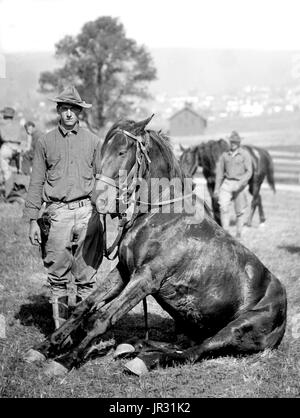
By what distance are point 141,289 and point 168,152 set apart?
1.26 metres

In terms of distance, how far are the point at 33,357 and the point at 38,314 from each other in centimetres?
172

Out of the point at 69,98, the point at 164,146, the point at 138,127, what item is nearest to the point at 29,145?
the point at 69,98

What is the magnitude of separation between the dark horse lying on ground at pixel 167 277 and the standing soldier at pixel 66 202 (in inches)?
24.6

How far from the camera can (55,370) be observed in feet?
16.3

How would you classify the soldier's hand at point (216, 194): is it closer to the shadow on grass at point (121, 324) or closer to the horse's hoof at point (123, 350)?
the shadow on grass at point (121, 324)

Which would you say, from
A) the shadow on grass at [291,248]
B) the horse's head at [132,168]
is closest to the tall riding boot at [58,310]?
the horse's head at [132,168]

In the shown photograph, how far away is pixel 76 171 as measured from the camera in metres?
5.76

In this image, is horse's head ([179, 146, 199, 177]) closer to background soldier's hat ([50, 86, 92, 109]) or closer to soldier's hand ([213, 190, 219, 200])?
soldier's hand ([213, 190, 219, 200])

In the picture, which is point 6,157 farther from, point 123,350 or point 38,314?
point 123,350

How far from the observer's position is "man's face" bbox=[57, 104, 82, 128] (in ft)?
18.6

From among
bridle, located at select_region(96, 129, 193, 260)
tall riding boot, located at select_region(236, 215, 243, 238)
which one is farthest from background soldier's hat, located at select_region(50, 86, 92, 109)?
tall riding boot, located at select_region(236, 215, 243, 238)

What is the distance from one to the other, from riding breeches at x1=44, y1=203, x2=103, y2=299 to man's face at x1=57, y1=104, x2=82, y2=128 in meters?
0.79

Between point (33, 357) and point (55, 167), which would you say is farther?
point (55, 167)

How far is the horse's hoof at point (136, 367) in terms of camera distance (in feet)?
16.5
